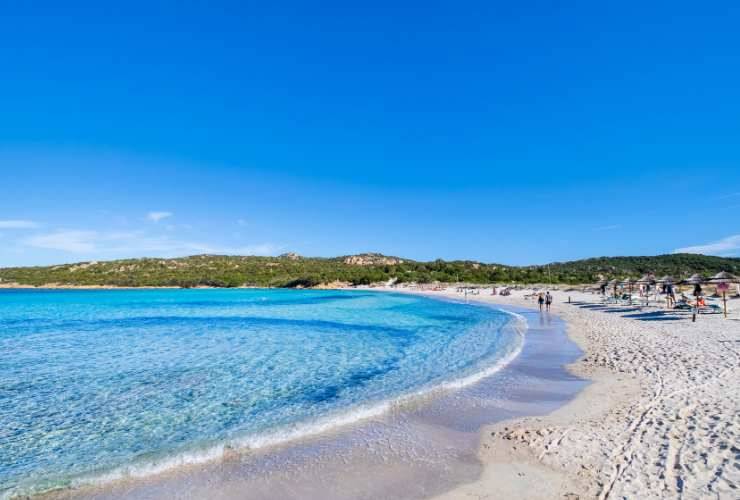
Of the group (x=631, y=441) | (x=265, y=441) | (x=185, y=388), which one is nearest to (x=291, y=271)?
(x=185, y=388)

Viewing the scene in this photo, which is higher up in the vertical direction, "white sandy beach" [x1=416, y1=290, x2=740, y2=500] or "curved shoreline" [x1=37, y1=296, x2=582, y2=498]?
"white sandy beach" [x1=416, y1=290, x2=740, y2=500]

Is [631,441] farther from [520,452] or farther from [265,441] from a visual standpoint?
[265,441]

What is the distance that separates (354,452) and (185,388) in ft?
17.8

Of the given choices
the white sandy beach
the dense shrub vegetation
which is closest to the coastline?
the white sandy beach

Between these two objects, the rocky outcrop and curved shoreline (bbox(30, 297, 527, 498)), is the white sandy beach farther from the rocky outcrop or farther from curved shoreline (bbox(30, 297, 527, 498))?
the rocky outcrop

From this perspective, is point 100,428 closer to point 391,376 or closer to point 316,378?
point 316,378

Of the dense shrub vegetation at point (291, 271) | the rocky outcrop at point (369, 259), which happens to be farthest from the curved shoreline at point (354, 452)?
the rocky outcrop at point (369, 259)

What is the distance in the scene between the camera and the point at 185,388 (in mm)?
8898

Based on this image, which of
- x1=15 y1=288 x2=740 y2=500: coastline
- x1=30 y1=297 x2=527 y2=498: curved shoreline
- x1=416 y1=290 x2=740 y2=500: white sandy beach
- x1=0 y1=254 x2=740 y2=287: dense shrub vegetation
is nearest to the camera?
x1=416 y1=290 x2=740 y2=500: white sandy beach

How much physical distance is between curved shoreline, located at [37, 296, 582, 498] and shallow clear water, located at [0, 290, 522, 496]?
350mm

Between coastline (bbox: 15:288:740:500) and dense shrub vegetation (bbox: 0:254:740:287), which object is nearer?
coastline (bbox: 15:288:740:500)

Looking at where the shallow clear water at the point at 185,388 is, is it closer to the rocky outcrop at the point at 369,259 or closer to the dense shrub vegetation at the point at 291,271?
the dense shrub vegetation at the point at 291,271

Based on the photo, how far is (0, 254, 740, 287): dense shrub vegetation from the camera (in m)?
84.6

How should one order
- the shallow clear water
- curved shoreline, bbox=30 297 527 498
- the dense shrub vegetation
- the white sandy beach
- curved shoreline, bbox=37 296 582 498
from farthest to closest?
the dense shrub vegetation < the shallow clear water < curved shoreline, bbox=30 297 527 498 < curved shoreline, bbox=37 296 582 498 < the white sandy beach
